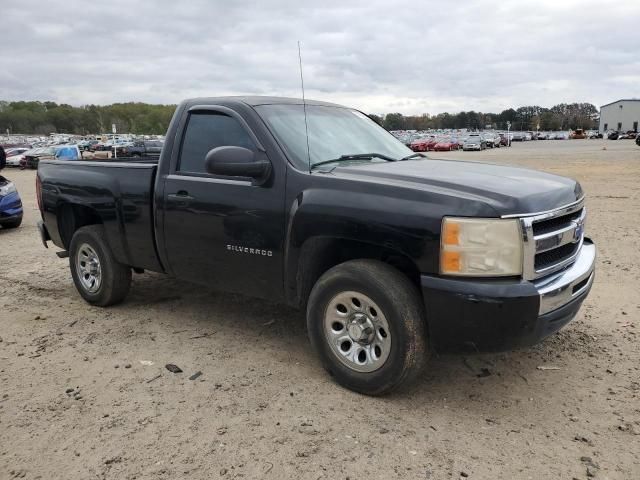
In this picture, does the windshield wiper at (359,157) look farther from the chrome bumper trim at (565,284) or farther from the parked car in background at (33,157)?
the parked car in background at (33,157)

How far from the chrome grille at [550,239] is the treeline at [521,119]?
490 ft

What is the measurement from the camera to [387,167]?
392 centimetres

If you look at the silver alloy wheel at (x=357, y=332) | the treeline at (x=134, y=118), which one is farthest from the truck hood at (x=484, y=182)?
the treeline at (x=134, y=118)

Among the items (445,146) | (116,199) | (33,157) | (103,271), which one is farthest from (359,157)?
(445,146)

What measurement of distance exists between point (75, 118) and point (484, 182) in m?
169

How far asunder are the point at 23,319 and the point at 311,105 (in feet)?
11.0

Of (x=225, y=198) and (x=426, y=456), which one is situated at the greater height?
(x=225, y=198)

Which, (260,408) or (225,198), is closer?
(260,408)

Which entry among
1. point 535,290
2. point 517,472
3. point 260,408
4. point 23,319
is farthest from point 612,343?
point 23,319

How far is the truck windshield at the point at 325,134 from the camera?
3.96 metres

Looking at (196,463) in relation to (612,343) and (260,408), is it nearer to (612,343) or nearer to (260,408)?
(260,408)

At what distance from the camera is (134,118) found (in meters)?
145

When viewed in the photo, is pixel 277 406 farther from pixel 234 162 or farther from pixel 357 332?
pixel 234 162

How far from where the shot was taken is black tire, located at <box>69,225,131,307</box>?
522cm
